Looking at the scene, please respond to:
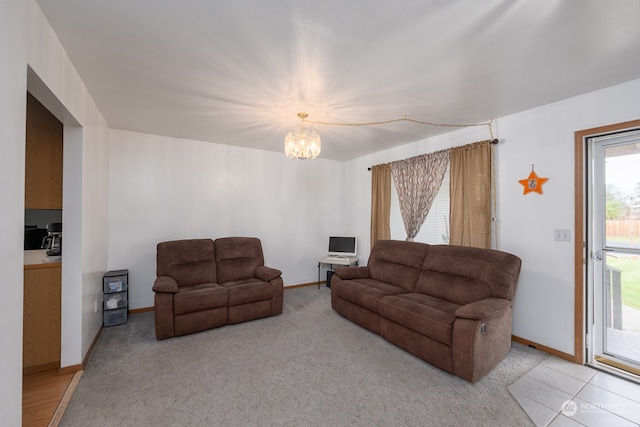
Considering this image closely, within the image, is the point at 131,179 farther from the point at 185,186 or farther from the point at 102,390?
the point at 102,390

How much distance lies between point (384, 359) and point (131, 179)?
3968 mm

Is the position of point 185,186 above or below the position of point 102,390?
above

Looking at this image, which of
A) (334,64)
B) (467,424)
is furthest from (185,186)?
(467,424)

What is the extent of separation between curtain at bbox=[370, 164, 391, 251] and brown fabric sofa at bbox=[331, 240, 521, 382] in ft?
2.60

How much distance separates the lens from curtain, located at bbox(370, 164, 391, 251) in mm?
4613

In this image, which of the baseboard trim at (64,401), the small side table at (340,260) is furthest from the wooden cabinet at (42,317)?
the small side table at (340,260)

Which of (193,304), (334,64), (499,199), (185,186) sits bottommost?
(193,304)

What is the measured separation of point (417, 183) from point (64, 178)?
4.08m

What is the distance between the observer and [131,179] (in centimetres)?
379

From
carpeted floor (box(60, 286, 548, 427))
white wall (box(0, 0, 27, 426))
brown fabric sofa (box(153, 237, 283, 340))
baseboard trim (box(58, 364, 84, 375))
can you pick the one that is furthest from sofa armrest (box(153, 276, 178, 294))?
white wall (box(0, 0, 27, 426))

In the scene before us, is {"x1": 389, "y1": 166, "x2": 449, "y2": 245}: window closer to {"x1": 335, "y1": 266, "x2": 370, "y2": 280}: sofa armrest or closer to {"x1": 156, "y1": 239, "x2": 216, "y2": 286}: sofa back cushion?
{"x1": 335, "y1": 266, "x2": 370, "y2": 280}: sofa armrest

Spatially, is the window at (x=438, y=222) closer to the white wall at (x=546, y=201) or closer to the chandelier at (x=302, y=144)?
the white wall at (x=546, y=201)

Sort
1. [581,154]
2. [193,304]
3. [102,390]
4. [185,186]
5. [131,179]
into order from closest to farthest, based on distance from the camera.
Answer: [102,390], [581,154], [193,304], [131,179], [185,186]

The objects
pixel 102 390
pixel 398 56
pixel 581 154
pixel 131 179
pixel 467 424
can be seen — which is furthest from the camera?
pixel 131 179
